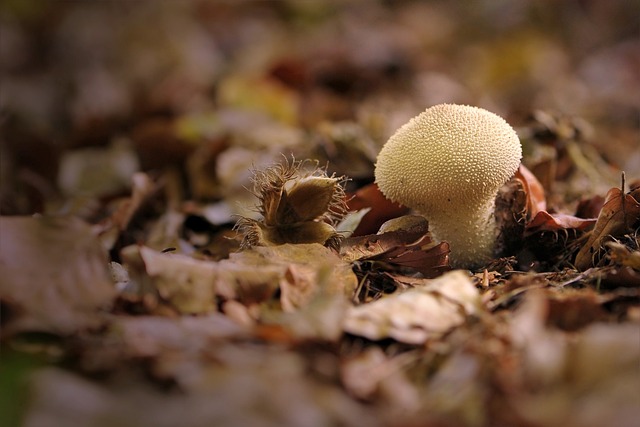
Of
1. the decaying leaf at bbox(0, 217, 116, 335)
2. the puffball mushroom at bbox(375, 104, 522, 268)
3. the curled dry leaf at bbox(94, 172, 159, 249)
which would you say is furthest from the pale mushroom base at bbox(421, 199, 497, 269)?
the curled dry leaf at bbox(94, 172, 159, 249)

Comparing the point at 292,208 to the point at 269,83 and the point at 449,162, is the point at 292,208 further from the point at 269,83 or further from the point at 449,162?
the point at 269,83

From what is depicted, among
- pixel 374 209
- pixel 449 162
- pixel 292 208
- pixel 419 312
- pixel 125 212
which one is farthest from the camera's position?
pixel 125 212

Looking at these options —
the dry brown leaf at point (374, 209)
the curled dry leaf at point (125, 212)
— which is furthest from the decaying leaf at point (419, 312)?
the curled dry leaf at point (125, 212)

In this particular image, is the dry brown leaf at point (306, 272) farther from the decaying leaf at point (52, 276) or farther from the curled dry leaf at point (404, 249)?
Result: the decaying leaf at point (52, 276)

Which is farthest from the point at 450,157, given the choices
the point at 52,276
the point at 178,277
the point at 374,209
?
the point at 52,276

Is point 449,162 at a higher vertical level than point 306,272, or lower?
higher

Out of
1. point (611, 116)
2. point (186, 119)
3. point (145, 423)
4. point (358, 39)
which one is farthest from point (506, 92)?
point (145, 423)
